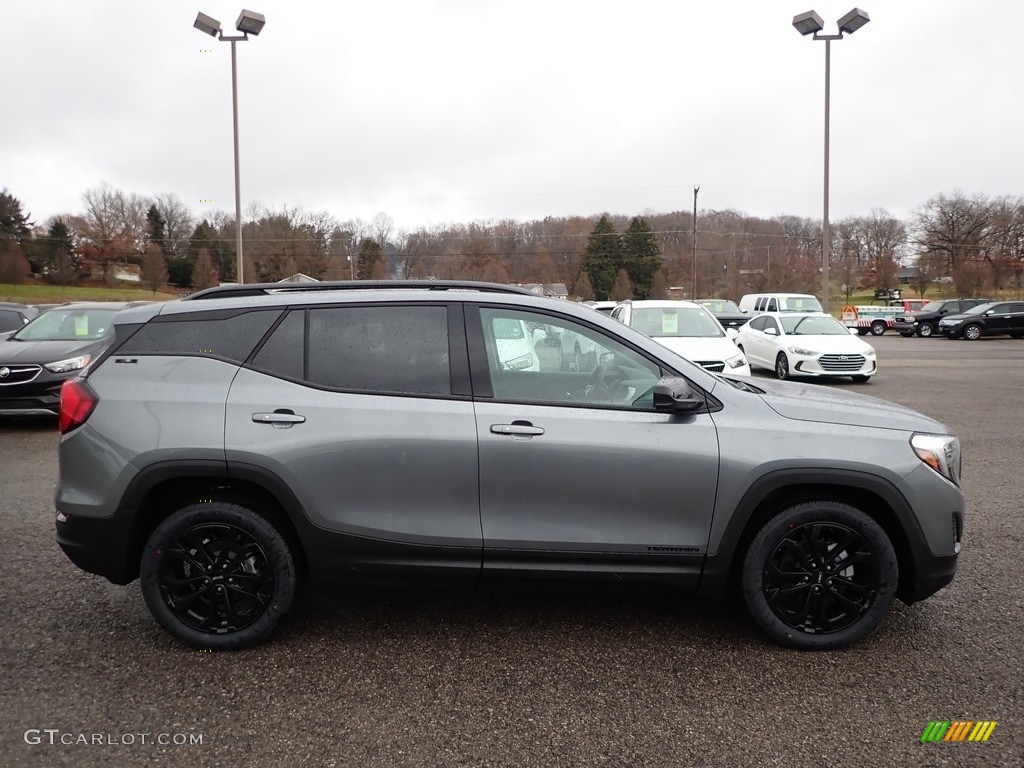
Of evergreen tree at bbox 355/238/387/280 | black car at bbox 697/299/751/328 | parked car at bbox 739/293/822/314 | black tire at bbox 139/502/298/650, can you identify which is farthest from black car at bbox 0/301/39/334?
evergreen tree at bbox 355/238/387/280

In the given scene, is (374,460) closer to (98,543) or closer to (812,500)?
(98,543)

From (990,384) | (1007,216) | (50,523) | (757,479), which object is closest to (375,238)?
(990,384)

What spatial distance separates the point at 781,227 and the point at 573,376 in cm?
6944

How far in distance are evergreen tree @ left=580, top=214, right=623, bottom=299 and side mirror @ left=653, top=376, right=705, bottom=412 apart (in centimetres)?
6322

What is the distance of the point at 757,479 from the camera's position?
352 centimetres

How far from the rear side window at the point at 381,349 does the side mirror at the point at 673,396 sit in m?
0.98

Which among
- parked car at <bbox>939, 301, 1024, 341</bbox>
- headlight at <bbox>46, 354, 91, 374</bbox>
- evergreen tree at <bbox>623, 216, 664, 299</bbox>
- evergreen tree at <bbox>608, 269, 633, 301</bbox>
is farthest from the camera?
evergreen tree at <bbox>623, 216, 664, 299</bbox>

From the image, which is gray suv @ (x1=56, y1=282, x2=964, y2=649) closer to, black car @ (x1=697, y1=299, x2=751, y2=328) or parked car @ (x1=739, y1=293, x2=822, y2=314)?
parked car @ (x1=739, y1=293, x2=822, y2=314)

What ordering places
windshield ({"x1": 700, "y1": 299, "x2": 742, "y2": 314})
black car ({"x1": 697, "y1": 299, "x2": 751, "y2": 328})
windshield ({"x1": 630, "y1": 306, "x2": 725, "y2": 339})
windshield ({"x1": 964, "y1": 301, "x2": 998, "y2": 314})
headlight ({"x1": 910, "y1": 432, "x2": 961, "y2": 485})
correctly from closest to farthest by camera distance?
headlight ({"x1": 910, "y1": 432, "x2": 961, "y2": 485})
windshield ({"x1": 630, "y1": 306, "x2": 725, "y2": 339})
black car ({"x1": 697, "y1": 299, "x2": 751, "y2": 328})
windshield ({"x1": 700, "y1": 299, "x2": 742, "y2": 314})
windshield ({"x1": 964, "y1": 301, "x2": 998, "y2": 314})

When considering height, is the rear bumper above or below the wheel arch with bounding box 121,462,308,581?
below

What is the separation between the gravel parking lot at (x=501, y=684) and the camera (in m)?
2.88

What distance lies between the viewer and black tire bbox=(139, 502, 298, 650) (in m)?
3.65

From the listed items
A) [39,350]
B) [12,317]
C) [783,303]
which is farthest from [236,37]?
[783,303]

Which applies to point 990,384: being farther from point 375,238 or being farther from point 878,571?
point 375,238
